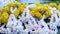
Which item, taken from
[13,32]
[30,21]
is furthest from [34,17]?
[13,32]

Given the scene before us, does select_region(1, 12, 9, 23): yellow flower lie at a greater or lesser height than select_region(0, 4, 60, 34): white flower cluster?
greater

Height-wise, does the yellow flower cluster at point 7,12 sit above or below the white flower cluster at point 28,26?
above

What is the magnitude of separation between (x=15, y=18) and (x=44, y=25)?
166 millimetres

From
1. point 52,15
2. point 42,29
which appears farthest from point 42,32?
point 52,15

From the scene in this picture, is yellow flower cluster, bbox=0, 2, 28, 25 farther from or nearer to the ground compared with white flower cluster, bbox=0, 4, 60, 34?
farther from the ground

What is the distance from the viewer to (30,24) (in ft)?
2.52

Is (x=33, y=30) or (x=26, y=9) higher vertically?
(x=26, y=9)

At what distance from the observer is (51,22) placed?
2.63 ft

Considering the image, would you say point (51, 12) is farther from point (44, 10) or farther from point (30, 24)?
point (30, 24)

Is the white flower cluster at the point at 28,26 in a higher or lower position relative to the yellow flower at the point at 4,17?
lower

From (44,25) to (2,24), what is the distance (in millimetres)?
236

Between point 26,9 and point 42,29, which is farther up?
point 26,9

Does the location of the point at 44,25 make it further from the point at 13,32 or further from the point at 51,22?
the point at 13,32

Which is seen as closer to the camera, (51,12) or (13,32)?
(13,32)
